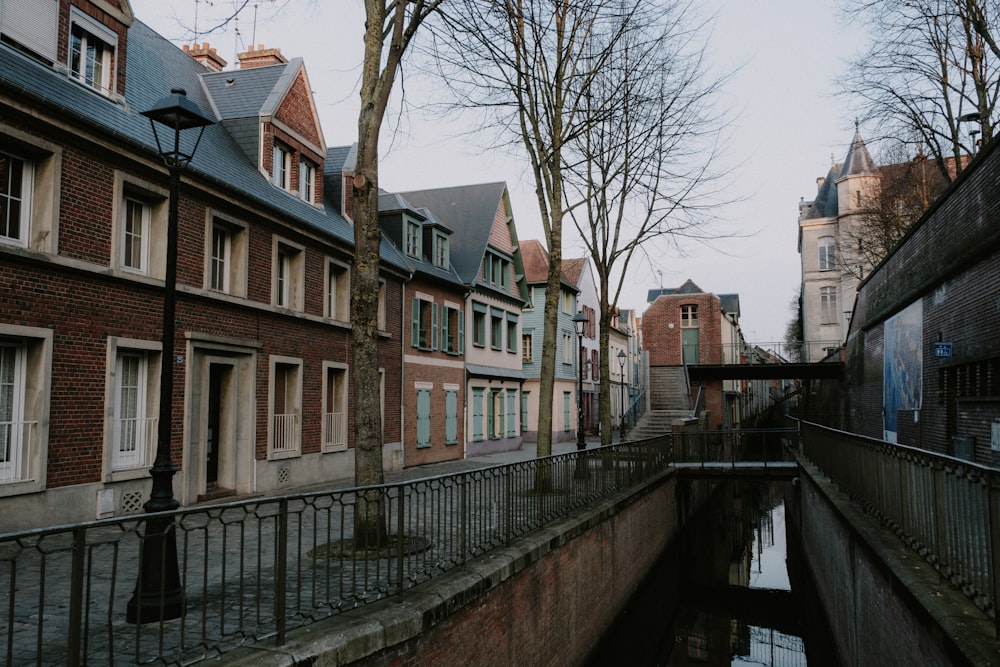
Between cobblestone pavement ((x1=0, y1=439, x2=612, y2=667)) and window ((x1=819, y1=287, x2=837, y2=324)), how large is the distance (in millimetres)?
48162

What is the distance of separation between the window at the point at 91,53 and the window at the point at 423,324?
11332 millimetres

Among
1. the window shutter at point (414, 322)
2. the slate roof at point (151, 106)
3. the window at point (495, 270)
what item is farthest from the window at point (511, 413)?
the slate roof at point (151, 106)

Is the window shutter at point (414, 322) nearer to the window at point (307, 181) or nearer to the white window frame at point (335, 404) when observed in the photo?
the white window frame at point (335, 404)

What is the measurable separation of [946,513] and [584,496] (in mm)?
6632

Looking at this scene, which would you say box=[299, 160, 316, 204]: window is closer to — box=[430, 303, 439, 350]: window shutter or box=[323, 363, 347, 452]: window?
box=[323, 363, 347, 452]: window

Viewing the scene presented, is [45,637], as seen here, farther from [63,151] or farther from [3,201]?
[63,151]

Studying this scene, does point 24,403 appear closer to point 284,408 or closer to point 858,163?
point 284,408

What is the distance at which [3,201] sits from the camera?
998cm

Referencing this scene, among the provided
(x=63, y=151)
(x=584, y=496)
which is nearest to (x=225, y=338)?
(x=63, y=151)

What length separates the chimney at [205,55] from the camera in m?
19.4

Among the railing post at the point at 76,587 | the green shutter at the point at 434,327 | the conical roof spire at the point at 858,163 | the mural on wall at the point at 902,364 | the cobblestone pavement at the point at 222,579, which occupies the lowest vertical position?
the cobblestone pavement at the point at 222,579

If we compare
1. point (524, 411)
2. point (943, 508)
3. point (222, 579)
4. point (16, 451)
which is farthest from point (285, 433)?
point (524, 411)

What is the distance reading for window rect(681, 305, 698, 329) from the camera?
151ft

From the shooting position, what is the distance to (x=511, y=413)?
102ft
